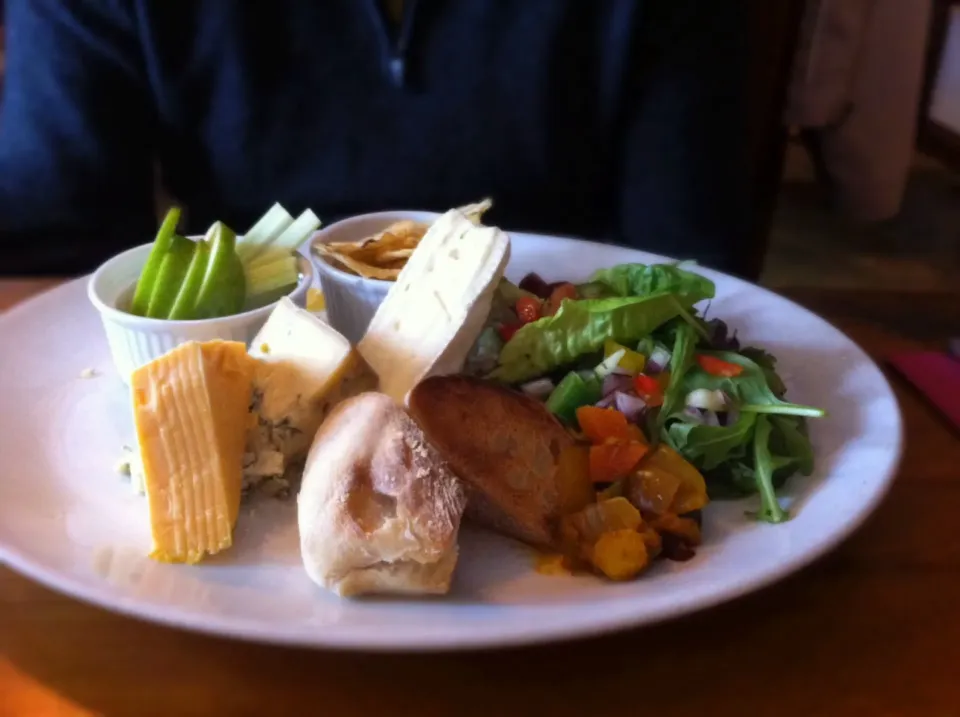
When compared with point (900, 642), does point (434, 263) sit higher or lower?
higher

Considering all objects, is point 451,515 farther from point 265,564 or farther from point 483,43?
point 483,43

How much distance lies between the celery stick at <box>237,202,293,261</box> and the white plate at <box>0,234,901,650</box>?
0.20 m

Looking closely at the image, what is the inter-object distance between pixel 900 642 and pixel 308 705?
16.9 inches

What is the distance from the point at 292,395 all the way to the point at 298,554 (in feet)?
0.44

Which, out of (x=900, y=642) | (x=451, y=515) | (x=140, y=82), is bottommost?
(x=900, y=642)

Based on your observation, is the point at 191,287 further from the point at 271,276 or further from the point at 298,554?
the point at 298,554

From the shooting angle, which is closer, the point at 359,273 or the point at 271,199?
the point at 359,273

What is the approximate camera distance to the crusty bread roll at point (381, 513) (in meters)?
0.65

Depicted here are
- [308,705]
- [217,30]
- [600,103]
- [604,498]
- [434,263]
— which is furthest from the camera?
[600,103]

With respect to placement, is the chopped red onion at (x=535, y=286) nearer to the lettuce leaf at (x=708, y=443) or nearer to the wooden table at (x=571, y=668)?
the lettuce leaf at (x=708, y=443)

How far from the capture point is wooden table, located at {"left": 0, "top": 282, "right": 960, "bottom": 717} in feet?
2.05

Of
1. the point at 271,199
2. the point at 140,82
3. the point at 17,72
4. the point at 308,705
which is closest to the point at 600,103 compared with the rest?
the point at 271,199

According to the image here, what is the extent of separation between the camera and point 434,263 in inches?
36.1

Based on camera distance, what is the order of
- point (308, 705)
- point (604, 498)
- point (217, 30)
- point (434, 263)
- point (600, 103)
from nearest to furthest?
1. point (308, 705)
2. point (604, 498)
3. point (434, 263)
4. point (217, 30)
5. point (600, 103)
